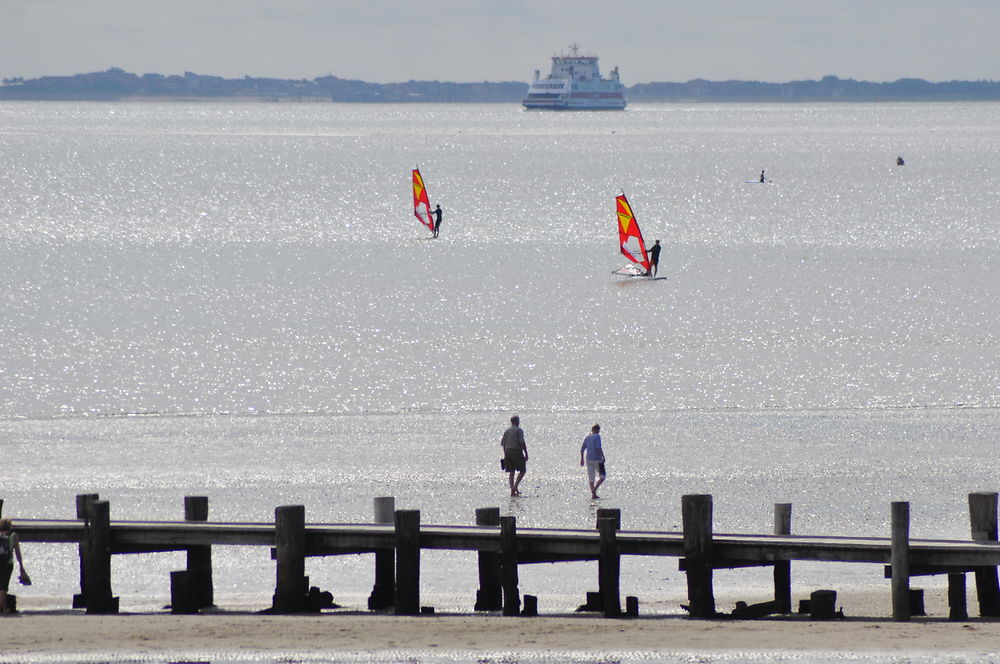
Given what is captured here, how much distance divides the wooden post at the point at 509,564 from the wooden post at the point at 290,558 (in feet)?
5.79

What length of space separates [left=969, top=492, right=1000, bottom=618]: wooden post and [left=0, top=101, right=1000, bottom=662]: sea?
151 cm

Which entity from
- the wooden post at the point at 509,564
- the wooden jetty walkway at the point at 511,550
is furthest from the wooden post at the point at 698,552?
the wooden post at the point at 509,564

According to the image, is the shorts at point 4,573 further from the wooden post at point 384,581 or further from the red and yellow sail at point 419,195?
the red and yellow sail at point 419,195

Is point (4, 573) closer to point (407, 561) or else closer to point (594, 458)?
point (407, 561)

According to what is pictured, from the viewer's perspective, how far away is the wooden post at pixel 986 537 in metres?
15.1

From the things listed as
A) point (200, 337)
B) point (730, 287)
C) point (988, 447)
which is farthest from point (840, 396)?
point (730, 287)

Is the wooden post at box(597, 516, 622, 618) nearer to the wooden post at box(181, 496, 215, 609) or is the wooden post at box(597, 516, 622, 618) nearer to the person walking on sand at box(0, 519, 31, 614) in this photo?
the wooden post at box(181, 496, 215, 609)

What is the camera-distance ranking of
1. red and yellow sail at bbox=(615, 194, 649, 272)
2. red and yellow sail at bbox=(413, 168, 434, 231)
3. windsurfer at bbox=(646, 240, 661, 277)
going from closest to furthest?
red and yellow sail at bbox=(615, 194, 649, 272)
windsurfer at bbox=(646, 240, 661, 277)
red and yellow sail at bbox=(413, 168, 434, 231)

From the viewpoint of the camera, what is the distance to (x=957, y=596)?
15.1 metres

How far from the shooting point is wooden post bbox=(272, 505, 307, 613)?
14891mm

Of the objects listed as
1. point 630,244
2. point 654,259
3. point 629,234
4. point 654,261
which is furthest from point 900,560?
point 630,244

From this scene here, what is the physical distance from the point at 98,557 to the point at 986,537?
25.9 ft

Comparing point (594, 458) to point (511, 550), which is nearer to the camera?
point (511, 550)

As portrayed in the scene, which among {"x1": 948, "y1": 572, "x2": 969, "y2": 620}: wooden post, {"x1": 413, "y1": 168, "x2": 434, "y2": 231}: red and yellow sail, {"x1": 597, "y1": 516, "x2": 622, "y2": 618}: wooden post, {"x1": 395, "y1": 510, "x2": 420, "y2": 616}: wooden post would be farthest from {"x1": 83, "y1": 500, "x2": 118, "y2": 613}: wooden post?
{"x1": 413, "y1": 168, "x2": 434, "y2": 231}: red and yellow sail
